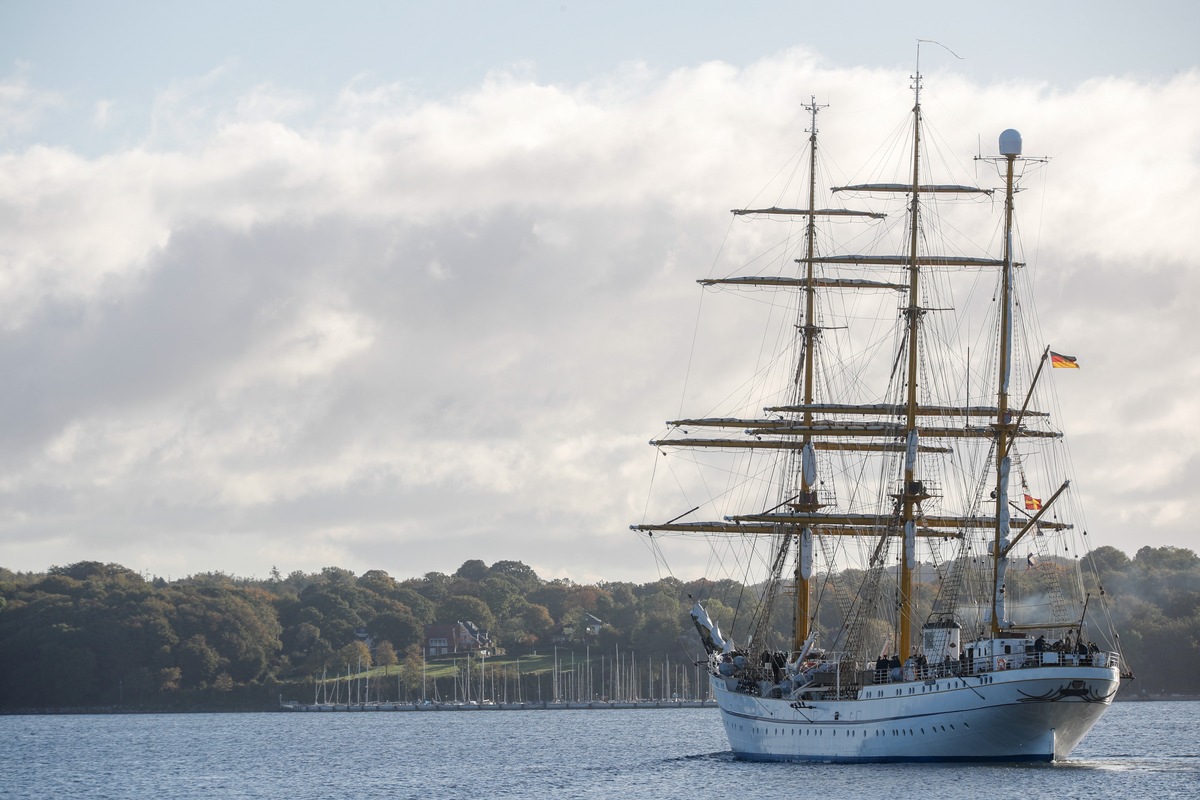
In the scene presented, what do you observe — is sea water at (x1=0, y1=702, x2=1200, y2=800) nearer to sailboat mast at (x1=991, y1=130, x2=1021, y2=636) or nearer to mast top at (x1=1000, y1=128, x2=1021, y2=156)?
sailboat mast at (x1=991, y1=130, x2=1021, y2=636)

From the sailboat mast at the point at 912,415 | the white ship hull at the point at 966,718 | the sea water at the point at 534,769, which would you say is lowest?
the sea water at the point at 534,769

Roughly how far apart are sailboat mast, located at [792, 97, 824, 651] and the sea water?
439 inches

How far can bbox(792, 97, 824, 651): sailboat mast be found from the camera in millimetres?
124562

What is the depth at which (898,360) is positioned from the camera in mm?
116500

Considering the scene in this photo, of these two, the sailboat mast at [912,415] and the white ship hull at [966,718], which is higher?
the sailboat mast at [912,415]

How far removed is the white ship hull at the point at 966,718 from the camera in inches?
3762

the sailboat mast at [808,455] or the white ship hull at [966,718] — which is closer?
the white ship hull at [966,718]

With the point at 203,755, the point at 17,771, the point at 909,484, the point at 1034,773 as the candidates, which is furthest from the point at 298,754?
the point at 1034,773

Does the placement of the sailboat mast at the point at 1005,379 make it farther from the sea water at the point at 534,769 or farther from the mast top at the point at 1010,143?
the sea water at the point at 534,769

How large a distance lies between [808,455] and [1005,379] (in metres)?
22.5

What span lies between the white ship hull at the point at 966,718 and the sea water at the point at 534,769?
48.4 inches

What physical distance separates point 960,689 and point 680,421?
36.0m

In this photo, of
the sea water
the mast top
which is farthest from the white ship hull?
the mast top

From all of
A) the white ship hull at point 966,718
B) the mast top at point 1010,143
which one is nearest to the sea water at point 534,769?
the white ship hull at point 966,718
